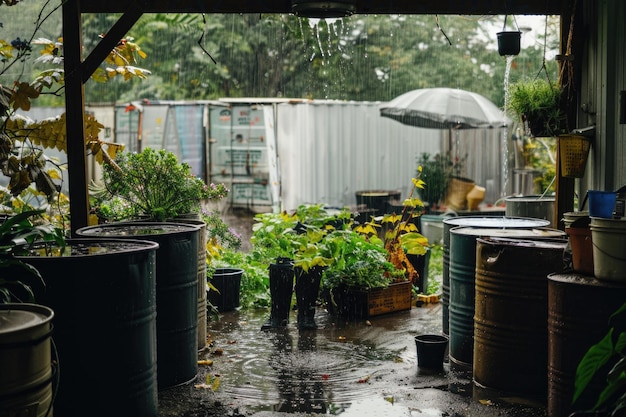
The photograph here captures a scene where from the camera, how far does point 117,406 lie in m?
5.01

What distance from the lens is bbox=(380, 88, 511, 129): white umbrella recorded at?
51.3 feet

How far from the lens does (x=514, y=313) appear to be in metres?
5.93

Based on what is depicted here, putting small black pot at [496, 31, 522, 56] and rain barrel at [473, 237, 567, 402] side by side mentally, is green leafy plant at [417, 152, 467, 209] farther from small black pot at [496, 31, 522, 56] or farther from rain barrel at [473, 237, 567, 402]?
rain barrel at [473, 237, 567, 402]

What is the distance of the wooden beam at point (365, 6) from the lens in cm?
702

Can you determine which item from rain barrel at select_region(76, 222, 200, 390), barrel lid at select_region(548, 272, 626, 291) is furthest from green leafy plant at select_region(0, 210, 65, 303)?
barrel lid at select_region(548, 272, 626, 291)

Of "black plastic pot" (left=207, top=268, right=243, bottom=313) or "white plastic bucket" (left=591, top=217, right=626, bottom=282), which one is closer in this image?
"white plastic bucket" (left=591, top=217, right=626, bottom=282)

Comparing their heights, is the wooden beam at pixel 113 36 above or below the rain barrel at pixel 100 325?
above

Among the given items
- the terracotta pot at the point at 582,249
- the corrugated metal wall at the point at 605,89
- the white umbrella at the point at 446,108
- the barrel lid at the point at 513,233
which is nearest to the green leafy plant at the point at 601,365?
the terracotta pot at the point at 582,249

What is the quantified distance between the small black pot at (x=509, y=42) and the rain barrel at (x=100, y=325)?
4042 mm

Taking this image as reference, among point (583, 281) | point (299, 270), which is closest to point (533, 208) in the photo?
point (299, 270)

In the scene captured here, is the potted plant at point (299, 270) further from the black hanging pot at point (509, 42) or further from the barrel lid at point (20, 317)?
the barrel lid at point (20, 317)

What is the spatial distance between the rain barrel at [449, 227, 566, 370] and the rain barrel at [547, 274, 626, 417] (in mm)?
1468

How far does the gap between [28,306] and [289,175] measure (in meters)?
12.0

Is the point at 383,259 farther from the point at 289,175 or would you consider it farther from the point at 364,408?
the point at 289,175
